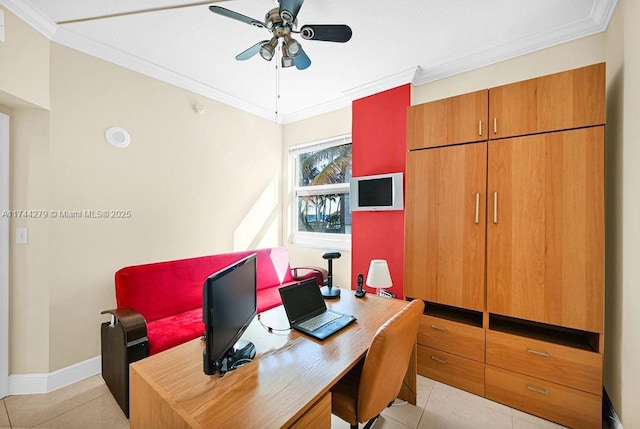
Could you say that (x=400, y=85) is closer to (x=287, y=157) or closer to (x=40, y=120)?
(x=287, y=157)

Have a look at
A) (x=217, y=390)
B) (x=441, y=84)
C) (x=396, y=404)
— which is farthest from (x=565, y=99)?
(x=217, y=390)

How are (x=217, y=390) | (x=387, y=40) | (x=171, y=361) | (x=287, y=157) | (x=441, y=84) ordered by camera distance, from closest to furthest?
(x=217, y=390) → (x=171, y=361) → (x=387, y=40) → (x=441, y=84) → (x=287, y=157)

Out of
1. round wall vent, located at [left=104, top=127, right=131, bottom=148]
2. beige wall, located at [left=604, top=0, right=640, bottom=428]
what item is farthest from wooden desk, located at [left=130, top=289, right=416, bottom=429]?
round wall vent, located at [left=104, top=127, right=131, bottom=148]

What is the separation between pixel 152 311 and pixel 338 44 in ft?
9.03

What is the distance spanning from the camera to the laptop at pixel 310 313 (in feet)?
4.73

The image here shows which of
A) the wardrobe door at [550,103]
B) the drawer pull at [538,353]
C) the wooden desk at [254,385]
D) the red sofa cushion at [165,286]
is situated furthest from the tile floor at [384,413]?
the wardrobe door at [550,103]

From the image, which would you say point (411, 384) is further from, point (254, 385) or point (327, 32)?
point (327, 32)

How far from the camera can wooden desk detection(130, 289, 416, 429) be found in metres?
0.86

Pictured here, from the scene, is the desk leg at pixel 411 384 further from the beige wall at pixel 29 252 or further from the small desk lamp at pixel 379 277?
the beige wall at pixel 29 252

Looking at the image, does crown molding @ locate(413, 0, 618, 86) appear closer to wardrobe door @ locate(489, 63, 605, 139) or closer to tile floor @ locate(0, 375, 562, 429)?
wardrobe door @ locate(489, 63, 605, 139)

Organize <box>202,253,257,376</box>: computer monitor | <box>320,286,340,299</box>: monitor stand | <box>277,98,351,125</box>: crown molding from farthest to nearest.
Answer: <box>277,98,351,125</box>: crown molding → <box>320,286,340,299</box>: monitor stand → <box>202,253,257,376</box>: computer monitor

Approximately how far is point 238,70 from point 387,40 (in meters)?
1.47

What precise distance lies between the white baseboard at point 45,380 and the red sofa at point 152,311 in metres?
0.31

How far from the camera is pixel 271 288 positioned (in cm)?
308
